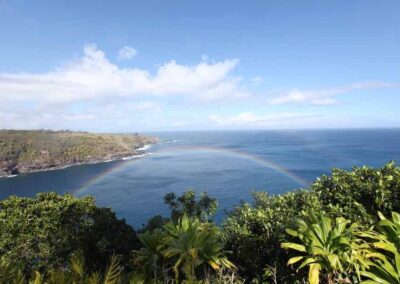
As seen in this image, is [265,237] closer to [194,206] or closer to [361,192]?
[361,192]

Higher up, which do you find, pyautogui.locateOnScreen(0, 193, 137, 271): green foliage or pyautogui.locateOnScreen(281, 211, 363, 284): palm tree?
pyautogui.locateOnScreen(281, 211, 363, 284): palm tree

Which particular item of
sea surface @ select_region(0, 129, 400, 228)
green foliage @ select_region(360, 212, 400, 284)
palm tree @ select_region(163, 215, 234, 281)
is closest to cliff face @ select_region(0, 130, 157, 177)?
sea surface @ select_region(0, 129, 400, 228)

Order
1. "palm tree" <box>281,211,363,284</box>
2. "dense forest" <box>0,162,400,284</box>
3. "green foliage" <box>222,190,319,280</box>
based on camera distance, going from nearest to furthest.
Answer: "dense forest" <box>0,162,400,284</box>
"palm tree" <box>281,211,363,284</box>
"green foliage" <box>222,190,319,280</box>

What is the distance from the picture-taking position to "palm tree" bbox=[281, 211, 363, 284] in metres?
6.85

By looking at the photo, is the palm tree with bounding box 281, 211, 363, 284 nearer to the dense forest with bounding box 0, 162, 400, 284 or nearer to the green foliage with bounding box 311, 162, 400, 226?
the dense forest with bounding box 0, 162, 400, 284

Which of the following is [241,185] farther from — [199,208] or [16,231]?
[16,231]

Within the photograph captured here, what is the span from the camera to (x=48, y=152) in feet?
385

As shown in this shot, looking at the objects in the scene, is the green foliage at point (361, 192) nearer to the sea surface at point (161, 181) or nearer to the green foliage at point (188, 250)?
the green foliage at point (188, 250)

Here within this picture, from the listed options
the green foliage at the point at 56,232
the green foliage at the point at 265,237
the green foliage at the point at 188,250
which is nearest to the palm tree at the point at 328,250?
the green foliage at the point at 265,237

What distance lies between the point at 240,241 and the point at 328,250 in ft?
14.5

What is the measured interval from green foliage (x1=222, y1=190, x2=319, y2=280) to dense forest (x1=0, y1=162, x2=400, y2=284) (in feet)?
0.12

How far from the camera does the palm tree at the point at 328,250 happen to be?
6848 mm

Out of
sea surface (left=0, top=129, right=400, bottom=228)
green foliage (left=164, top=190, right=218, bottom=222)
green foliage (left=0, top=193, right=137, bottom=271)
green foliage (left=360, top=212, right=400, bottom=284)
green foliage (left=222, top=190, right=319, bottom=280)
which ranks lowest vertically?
sea surface (left=0, top=129, right=400, bottom=228)

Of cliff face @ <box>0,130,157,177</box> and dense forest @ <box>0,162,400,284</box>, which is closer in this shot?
dense forest @ <box>0,162,400,284</box>
